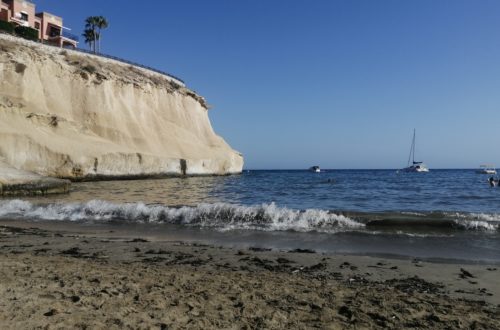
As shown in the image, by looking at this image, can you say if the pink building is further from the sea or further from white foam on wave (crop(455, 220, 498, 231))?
white foam on wave (crop(455, 220, 498, 231))

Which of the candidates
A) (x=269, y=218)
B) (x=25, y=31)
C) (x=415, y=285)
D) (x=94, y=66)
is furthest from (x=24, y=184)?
(x=25, y=31)

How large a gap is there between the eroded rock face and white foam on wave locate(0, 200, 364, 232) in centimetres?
1721

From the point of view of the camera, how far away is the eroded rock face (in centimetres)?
3066

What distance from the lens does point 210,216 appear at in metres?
12.4

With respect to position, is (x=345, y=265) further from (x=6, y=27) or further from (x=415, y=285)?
(x=6, y=27)

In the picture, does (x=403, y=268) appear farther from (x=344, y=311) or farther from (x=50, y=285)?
(x=50, y=285)

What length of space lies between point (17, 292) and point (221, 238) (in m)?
5.27

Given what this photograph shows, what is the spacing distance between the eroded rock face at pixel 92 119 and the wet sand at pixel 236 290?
2557 cm

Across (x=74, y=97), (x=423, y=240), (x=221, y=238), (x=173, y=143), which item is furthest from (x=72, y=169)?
(x=423, y=240)

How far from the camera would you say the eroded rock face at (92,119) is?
30656 mm

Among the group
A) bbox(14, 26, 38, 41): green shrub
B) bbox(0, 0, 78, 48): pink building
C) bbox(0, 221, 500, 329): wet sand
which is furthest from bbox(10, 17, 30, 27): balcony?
bbox(0, 221, 500, 329): wet sand

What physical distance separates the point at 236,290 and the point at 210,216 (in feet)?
25.3

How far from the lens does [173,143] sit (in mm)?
46469

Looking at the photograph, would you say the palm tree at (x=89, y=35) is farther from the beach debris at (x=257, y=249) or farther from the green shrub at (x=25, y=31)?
the beach debris at (x=257, y=249)
